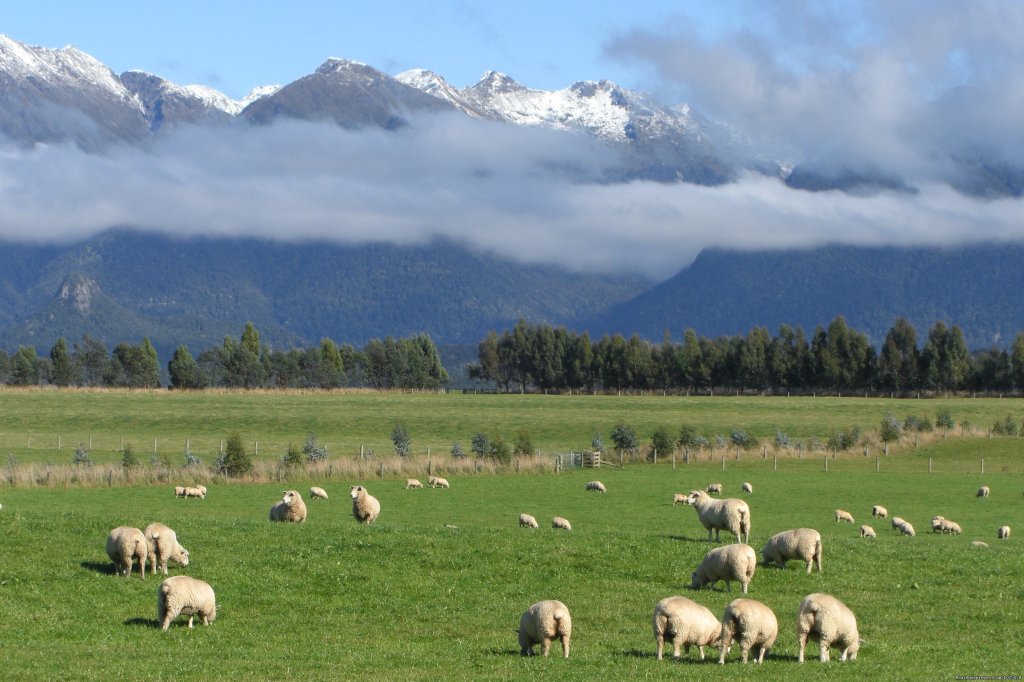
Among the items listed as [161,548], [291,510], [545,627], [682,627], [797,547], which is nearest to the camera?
[682,627]

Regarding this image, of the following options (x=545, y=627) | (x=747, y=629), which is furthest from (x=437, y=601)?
(x=747, y=629)

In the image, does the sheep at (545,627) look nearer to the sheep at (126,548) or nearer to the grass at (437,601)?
the grass at (437,601)

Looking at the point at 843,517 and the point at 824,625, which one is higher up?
the point at 824,625

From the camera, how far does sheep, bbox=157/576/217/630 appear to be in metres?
23.5

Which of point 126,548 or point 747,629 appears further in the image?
point 126,548

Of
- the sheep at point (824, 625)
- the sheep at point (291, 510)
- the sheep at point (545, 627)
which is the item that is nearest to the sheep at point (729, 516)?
the sheep at point (824, 625)

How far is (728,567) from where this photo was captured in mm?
26422

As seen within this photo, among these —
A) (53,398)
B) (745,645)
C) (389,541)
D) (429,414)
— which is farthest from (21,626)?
(53,398)

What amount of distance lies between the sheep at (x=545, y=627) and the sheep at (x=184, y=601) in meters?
6.28

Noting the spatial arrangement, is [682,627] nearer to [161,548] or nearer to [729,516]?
[729,516]

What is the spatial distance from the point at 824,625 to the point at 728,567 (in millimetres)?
5734

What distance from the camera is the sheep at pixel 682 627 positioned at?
20.9 metres

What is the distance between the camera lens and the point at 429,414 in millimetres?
131625

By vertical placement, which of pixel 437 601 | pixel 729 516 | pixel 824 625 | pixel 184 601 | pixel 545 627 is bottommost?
pixel 437 601
